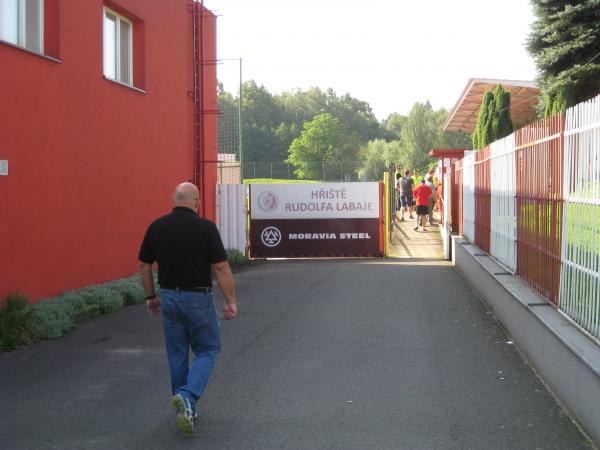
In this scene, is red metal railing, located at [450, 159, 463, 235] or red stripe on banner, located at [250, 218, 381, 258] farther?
red stripe on banner, located at [250, 218, 381, 258]

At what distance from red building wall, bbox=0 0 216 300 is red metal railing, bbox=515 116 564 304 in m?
6.23

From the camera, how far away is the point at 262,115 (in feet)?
360

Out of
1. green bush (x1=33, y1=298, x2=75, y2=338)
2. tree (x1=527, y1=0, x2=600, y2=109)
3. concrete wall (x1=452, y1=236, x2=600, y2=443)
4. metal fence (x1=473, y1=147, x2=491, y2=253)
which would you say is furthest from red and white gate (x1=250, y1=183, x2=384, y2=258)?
green bush (x1=33, y1=298, x2=75, y2=338)

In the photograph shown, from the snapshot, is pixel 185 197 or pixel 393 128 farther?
pixel 393 128

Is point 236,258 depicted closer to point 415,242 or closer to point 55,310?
point 415,242

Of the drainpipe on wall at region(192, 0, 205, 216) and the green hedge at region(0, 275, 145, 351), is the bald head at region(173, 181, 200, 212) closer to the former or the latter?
→ the green hedge at region(0, 275, 145, 351)

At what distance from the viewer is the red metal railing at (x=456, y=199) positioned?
1757 centimetres

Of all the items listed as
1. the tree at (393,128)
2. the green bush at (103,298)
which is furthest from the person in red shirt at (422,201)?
the tree at (393,128)

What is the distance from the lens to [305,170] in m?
51.9

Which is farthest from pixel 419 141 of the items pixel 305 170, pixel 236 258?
pixel 236 258

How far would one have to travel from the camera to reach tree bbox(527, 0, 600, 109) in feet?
85.6

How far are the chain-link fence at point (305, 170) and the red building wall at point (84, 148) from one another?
29.5m

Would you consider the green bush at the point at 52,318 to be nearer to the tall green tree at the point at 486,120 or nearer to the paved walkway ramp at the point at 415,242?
the paved walkway ramp at the point at 415,242

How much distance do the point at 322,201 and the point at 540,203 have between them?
461 inches
